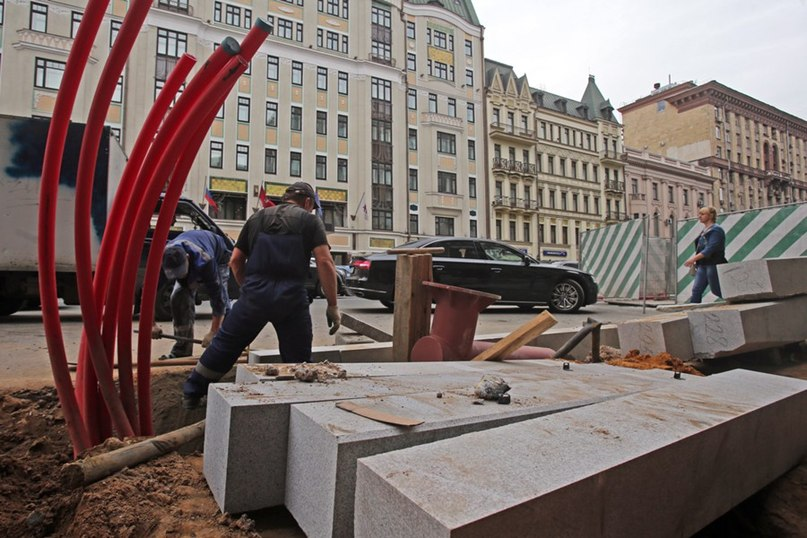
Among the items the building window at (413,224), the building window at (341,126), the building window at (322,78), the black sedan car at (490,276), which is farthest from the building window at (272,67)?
the black sedan car at (490,276)

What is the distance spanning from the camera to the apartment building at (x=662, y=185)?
1943 inches

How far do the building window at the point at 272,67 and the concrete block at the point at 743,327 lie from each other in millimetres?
33193

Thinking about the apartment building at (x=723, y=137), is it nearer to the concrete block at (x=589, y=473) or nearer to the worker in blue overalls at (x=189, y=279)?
the worker in blue overalls at (x=189, y=279)

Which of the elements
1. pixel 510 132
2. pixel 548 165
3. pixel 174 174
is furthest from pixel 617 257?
pixel 548 165

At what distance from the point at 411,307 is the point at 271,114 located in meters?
31.7

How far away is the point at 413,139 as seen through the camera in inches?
1480

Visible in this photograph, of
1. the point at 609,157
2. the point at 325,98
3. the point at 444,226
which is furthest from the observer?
the point at 609,157

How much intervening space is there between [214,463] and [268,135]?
32.9m

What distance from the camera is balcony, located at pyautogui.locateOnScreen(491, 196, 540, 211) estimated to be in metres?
40.8

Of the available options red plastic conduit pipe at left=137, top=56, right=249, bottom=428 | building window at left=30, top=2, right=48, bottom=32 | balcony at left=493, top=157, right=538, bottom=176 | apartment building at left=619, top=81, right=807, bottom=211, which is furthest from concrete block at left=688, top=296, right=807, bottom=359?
apartment building at left=619, top=81, right=807, bottom=211

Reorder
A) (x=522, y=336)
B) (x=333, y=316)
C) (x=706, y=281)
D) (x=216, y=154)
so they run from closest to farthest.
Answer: (x=522, y=336) < (x=333, y=316) < (x=706, y=281) < (x=216, y=154)

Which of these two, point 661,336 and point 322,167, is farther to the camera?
point 322,167

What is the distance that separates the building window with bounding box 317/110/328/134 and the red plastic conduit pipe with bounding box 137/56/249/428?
1327 inches

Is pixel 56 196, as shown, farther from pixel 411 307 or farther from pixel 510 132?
pixel 510 132
